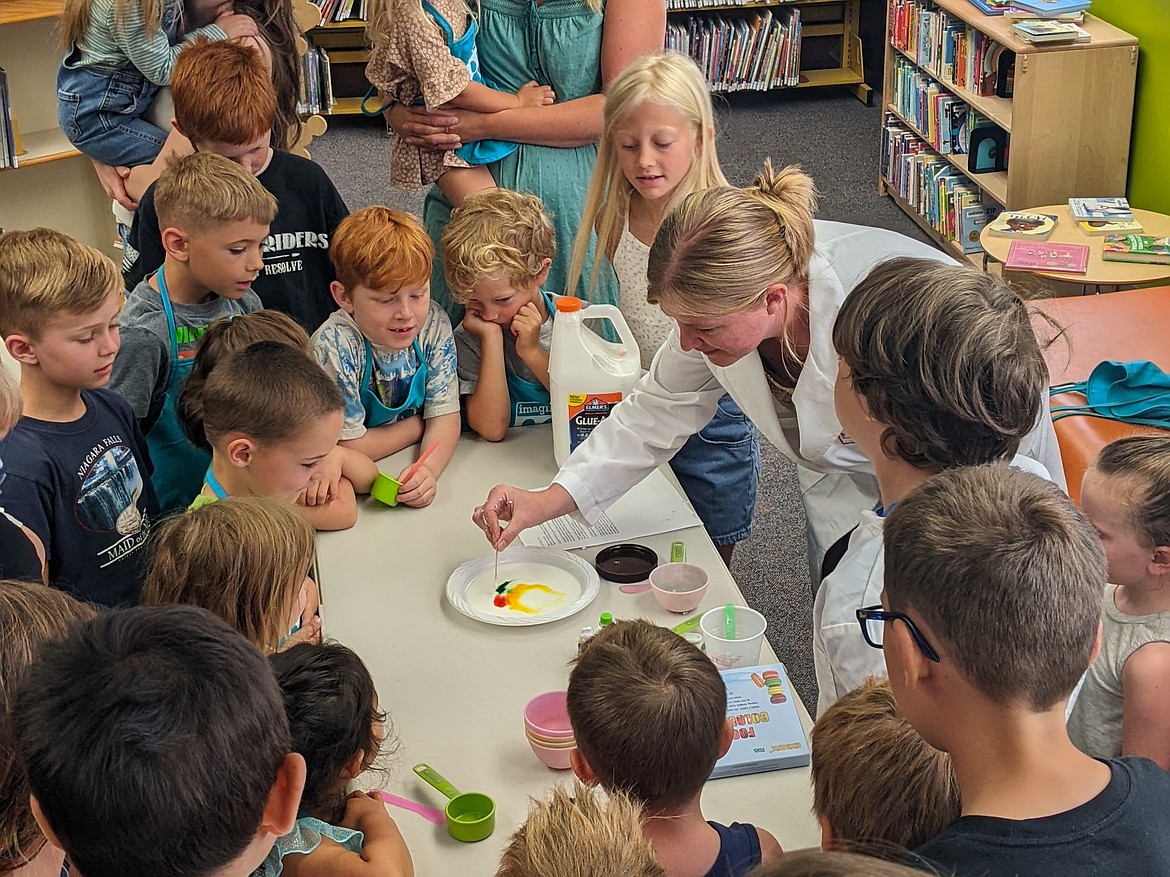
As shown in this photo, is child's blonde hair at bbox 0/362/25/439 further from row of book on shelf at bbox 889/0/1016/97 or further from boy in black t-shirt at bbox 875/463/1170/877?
row of book on shelf at bbox 889/0/1016/97

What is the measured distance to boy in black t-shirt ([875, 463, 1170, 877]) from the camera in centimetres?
96

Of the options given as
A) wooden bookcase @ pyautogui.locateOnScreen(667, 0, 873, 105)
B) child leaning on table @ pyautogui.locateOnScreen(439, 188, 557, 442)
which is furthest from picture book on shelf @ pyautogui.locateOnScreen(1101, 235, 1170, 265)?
wooden bookcase @ pyautogui.locateOnScreen(667, 0, 873, 105)

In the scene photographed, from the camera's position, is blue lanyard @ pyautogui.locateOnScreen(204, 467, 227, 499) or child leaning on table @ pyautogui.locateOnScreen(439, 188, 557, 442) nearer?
blue lanyard @ pyautogui.locateOnScreen(204, 467, 227, 499)

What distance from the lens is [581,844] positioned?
99 centimetres

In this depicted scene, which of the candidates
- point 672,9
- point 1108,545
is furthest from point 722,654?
point 672,9

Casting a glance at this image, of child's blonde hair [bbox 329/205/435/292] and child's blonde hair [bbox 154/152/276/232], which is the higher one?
child's blonde hair [bbox 154/152/276/232]

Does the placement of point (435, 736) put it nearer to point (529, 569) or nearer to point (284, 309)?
point (529, 569)

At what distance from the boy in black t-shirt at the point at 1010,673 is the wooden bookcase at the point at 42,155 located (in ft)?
11.7

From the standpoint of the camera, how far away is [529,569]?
2.00m

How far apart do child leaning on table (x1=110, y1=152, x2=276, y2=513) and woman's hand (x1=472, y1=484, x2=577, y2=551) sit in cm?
63

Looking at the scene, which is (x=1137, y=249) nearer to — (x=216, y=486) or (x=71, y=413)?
(x=216, y=486)

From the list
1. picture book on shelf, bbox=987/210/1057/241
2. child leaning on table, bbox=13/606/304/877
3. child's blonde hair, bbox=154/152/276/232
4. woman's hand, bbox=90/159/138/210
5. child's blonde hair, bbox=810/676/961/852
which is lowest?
picture book on shelf, bbox=987/210/1057/241

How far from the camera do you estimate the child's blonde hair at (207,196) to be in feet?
7.14

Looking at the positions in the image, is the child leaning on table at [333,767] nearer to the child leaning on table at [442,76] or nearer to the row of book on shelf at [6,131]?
the child leaning on table at [442,76]
